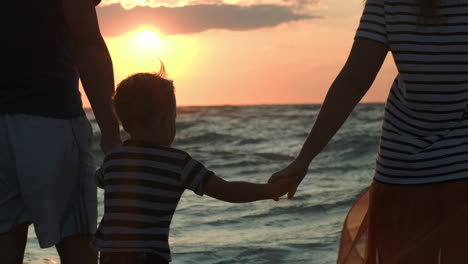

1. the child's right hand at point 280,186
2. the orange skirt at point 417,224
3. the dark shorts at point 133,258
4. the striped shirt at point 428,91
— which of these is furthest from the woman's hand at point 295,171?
the dark shorts at point 133,258

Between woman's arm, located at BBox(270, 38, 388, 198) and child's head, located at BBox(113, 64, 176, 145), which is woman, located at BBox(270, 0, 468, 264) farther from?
child's head, located at BBox(113, 64, 176, 145)

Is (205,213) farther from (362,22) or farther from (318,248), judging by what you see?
(362,22)

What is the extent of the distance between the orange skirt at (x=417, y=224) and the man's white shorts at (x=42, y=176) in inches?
47.9

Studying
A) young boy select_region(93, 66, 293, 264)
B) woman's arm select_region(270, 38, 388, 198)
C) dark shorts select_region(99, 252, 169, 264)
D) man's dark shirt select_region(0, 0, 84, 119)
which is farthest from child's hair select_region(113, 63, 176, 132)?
woman's arm select_region(270, 38, 388, 198)

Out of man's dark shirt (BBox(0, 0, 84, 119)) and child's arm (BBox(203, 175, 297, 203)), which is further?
man's dark shirt (BBox(0, 0, 84, 119))

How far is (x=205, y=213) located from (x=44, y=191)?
207 inches

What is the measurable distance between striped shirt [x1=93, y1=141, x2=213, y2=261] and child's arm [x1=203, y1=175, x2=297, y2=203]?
0.04 meters

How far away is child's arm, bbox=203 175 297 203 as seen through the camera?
9.77ft

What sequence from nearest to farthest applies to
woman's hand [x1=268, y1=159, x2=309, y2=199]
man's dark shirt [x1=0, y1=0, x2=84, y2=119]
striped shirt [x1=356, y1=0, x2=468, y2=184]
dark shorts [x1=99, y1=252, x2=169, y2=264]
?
striped shirt [x1=356, y1=0, x2=468, y2=184]
woman's hand [x1=268, y1=159, x2=309, y2=199]
dark shorts [x1=99, y1=252, x2=169, y2=264]
man's dark shirt [x1=0, y1=0, x2=84, y2=119]

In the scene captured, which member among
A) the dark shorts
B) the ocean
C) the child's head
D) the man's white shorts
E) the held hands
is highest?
the child's head

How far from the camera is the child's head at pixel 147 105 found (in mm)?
2980

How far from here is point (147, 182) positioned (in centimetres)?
296

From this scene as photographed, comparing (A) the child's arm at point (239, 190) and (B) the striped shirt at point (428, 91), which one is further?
(A) the child's arm at point (239, 190)

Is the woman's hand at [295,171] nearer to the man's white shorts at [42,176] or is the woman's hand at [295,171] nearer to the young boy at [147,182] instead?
the young boy at [147,182]
